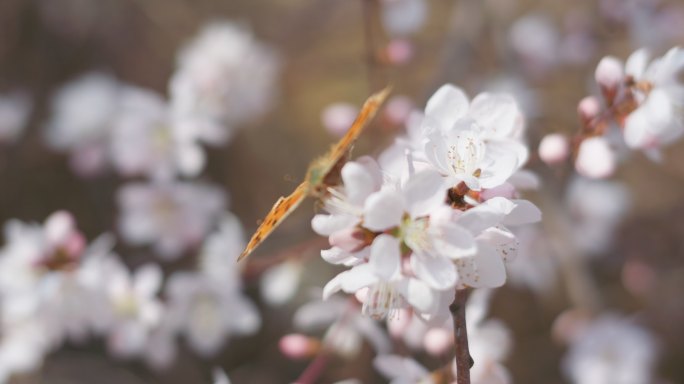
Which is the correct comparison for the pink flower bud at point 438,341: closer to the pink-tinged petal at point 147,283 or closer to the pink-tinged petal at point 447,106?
the pink-tinged petal at point 447,106

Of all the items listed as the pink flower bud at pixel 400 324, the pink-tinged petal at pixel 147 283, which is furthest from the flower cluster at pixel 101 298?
the pink flower bud at pixel 400 324

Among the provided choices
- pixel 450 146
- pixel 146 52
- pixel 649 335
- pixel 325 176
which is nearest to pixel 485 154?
pixel 450 146

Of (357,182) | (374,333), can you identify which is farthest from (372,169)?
(374,333)

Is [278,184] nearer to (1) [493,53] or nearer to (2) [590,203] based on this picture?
(1) [493,53]

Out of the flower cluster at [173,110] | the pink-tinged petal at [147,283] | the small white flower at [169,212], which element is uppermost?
the flower cluster at [173,110]

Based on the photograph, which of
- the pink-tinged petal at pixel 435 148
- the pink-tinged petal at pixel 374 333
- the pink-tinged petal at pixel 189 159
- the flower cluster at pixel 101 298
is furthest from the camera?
the pink-tinged petal at pixel 189 159

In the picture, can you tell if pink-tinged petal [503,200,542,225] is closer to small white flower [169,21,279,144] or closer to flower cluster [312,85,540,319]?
flower cluster [312,85,540,319]
